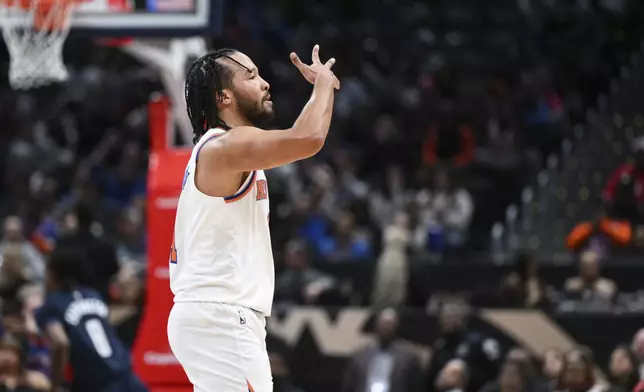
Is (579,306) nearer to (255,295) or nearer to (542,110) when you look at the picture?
(542,110)

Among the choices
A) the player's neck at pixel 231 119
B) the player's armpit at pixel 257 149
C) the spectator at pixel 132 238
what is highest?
the player's neck at pixel 231 119

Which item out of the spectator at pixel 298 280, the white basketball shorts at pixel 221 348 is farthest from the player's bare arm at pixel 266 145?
the spectator at pixel 298 280

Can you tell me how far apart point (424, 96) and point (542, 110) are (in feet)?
5.20

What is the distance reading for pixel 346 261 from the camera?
1206cm

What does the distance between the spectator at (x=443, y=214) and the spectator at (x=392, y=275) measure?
5.72 feet

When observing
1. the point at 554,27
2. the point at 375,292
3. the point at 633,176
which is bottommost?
the point at 375,292

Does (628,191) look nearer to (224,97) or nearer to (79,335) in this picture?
(79,335)

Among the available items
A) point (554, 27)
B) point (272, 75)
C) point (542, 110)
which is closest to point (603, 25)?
point (554, 27)

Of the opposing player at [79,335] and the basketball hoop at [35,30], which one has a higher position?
the basketball hoop at [35,30]

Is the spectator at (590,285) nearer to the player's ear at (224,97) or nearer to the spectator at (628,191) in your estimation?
the spectator at (628,191)

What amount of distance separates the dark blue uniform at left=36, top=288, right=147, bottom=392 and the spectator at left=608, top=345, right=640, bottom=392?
3600 millimetres

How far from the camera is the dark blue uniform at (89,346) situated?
274 inches

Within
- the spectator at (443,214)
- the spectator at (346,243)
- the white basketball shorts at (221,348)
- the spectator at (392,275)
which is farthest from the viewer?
the spectator at (443,214)

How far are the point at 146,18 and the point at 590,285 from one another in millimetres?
4795
